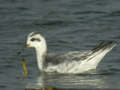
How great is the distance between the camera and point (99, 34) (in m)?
21.2

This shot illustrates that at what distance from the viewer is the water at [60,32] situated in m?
15.7

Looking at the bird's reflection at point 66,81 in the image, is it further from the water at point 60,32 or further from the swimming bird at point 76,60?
the swimming bird at point 76,60

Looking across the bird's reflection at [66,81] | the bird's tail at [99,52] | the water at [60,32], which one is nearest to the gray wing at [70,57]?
the bird's tail at [99,52]

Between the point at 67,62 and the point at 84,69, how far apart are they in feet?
2.19

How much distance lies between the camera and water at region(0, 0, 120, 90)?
1566cm

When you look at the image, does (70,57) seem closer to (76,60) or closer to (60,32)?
(76,60)

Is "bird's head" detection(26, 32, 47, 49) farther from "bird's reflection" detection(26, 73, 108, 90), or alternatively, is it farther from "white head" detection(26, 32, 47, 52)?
"bird's reflection" detection(26, 73, 108, 90)

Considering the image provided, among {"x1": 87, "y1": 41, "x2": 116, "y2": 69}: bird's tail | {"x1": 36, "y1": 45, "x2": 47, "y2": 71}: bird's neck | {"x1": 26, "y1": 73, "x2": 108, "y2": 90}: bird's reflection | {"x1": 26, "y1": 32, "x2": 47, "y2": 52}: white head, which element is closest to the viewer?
{"x1": 26, "y1": 73, "x2": 108, "y2": 90}: bird's reflection

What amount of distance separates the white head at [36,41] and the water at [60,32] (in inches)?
32.9

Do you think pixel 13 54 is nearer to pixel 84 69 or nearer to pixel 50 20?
pixel 84 69

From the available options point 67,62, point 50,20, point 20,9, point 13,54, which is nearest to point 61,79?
point 67,62

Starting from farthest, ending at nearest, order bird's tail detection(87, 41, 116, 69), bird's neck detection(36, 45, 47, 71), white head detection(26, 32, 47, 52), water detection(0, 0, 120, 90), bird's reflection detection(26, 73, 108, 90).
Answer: bird's neck detection(36, 45, 47, 71), white head detection(26, 32, 47, 52), bird's tail detection(87, 41, 116, 69), water detection(0, 0, 120, 90), bird's reflection detection(26, 73, 108, 90)

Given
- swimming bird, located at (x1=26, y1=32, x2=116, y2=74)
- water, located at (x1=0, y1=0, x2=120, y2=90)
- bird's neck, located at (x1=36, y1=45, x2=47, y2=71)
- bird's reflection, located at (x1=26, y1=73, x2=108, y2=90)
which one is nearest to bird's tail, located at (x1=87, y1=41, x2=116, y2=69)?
swimming bird, located at (x1=26, y1=32, x2=116, y2=74)

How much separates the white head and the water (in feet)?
2.75
